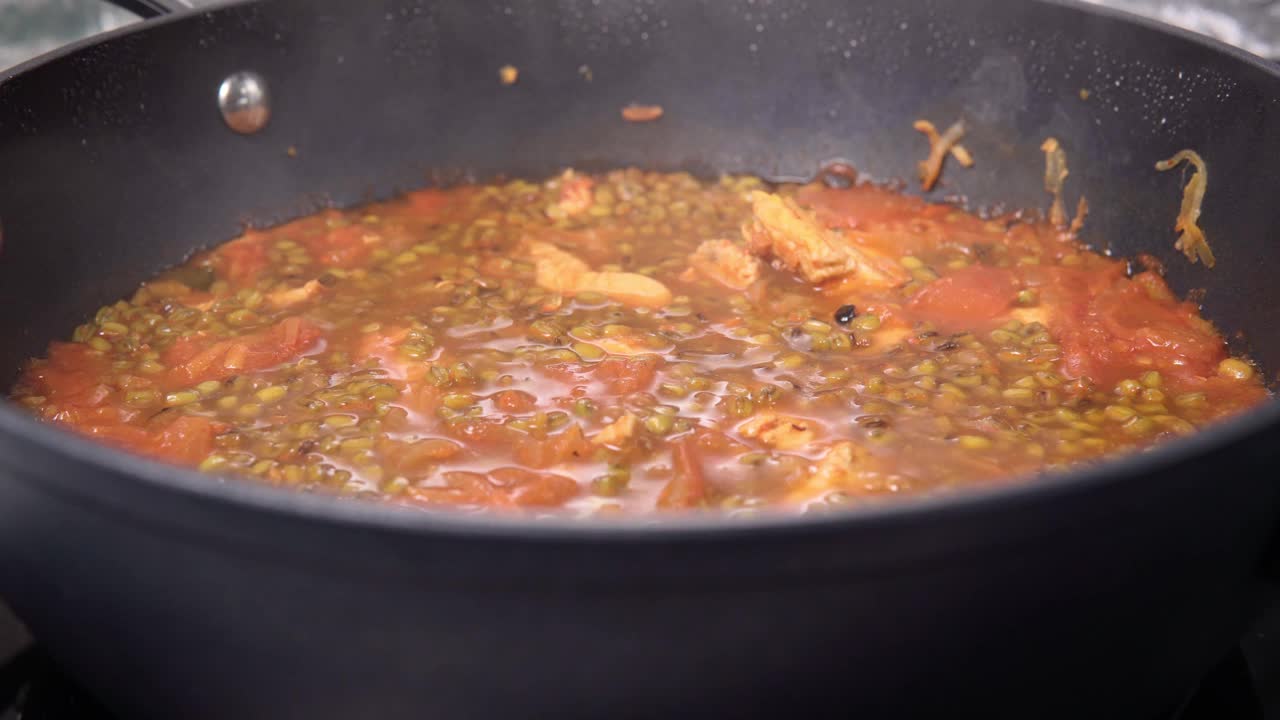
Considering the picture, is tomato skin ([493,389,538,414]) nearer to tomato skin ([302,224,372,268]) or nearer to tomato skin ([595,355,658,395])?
tomato skin ([595,355,658,395])

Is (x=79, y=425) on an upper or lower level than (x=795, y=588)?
lower

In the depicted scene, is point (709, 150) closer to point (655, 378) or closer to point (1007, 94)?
point (1007, 94)

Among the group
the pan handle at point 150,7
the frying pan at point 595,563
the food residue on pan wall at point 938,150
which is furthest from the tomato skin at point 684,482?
the pan handle at point 150,7

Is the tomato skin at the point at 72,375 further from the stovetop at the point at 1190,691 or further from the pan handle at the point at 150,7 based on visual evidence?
the pan handle at the point at 150,7

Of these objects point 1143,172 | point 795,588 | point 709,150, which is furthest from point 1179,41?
point 795,588

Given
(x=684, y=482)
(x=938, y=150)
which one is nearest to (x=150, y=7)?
(x=684, y=482)

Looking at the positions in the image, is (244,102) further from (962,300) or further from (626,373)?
(962,300)
